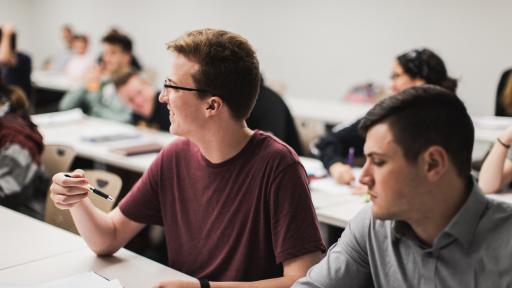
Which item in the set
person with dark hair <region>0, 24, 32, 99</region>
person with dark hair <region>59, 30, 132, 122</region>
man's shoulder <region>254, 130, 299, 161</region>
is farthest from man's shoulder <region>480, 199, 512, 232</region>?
person with dark hair <region>0, 24, 32, 99</region>

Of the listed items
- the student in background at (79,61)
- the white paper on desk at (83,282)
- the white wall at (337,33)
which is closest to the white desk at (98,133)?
the white paper on desk at (83,282)

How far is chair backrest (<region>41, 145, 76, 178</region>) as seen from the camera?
3373 millimetres

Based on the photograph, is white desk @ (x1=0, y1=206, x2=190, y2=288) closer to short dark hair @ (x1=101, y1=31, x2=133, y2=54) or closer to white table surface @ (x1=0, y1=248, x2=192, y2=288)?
white table surface @ (x1=0, y1=248, x2=192, y2=288)

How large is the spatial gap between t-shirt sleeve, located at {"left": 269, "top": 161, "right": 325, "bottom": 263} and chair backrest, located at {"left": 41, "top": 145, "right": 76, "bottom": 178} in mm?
1797

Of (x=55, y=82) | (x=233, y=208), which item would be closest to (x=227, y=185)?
(x=233, y=208)

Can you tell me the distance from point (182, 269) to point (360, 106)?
4.17 metres

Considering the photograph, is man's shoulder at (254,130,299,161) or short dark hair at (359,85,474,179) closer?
→ short dark hair at (359,85,474,179)

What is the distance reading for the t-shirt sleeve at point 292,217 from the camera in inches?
72.5

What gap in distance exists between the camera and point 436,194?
1388mm

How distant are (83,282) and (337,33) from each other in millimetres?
5719

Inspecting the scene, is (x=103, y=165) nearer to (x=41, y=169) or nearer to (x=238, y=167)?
(x=41, y=169)

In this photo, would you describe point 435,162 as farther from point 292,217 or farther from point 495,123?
point 495,123

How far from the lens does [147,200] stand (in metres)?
2.15

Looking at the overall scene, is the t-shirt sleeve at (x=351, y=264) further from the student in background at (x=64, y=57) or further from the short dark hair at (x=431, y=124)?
the student in background at (x=64, y=57)
